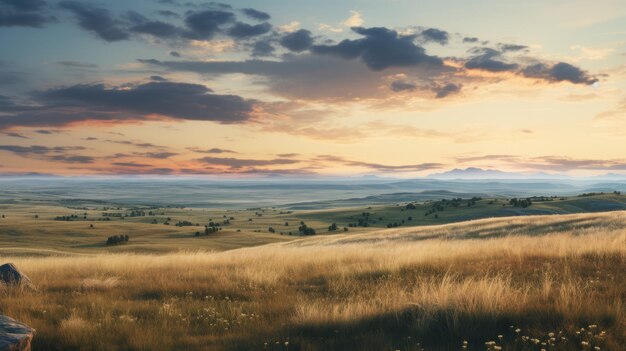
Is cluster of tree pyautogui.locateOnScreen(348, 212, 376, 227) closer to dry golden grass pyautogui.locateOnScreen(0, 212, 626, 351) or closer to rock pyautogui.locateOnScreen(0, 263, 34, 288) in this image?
dry golden grass pyautogui.locateOnScreen(0, 212, 626, 351)

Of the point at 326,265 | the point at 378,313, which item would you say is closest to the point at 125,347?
the point at 378,313

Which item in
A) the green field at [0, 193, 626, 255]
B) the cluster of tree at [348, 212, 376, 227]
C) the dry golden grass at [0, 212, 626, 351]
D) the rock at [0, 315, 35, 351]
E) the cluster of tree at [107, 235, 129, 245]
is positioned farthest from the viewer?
the cluster of tree at [348, 212, 376, 227]

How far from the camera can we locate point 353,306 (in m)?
8.38

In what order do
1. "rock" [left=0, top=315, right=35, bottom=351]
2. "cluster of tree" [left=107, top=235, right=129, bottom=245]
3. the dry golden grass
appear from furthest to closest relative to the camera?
"cluster of tree" [left=107, top=235, right=129, bottom=245] → the dry golden grass → "rock" [left=0, top=315, right=35, bottom=351]

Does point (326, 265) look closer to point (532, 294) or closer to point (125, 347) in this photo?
point (532, 294)

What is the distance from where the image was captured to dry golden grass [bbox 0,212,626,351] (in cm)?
677

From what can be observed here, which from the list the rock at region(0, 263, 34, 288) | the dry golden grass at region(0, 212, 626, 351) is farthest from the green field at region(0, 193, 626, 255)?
the dry golden grass at region(0, 212, 626, 351)

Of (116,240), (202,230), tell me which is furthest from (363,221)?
(116,240)

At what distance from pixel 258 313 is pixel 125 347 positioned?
8.24 feet

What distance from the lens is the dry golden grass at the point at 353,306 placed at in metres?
6.77

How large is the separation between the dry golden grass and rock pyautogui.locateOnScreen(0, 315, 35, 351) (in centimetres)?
70

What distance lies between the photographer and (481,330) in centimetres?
693

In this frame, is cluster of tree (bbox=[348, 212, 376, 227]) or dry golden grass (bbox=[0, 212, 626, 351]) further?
cluster of tree (bbox=[348, 212, 376, 227])

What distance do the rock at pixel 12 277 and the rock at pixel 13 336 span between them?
227 inches
